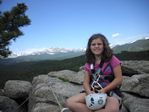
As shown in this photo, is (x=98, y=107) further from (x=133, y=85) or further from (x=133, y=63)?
(x=133, y=63)

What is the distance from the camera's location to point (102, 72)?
5793 millimetres

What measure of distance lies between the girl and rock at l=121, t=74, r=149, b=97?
528cm

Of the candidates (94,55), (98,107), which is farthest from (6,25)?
(98,107)

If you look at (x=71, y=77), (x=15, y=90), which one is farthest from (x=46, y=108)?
(x=15, y=90)

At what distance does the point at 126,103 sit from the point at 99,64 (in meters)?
3.88

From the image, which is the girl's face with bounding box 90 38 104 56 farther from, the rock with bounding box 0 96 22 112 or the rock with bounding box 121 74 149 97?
the rock with bounding box 0 96 22 112

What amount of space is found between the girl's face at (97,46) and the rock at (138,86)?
217 inches

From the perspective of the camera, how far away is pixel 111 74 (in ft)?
19.1

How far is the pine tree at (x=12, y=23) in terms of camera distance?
14945 millimetres

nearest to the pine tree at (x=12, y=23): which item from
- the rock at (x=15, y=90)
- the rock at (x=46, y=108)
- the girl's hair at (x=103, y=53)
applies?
the rock at (x=15, y=90)

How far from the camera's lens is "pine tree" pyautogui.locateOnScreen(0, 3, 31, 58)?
14.9 meters

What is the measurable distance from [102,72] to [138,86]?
5.87m

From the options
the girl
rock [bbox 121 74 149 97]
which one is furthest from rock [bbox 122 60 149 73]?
the girl

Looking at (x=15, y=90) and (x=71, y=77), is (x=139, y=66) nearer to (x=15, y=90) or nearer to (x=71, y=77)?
(x=71, y=77)
